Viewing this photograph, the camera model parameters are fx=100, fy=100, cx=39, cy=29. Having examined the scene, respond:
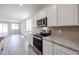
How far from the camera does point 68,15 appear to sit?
2467mm

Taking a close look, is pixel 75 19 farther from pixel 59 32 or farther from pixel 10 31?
pixel 10 31

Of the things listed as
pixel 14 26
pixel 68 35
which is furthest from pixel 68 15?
pixel 14 26

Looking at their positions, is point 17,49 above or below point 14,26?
below

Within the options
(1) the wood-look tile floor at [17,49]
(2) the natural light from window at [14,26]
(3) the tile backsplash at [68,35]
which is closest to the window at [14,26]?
(2) the natural light from window at [14,26]

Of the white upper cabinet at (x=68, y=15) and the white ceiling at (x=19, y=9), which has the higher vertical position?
the white ceiling at (x=19, y=9)

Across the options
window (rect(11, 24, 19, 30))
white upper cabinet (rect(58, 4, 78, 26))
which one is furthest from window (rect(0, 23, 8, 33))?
white upper cabinet (rect(58, 4, 78, 26))

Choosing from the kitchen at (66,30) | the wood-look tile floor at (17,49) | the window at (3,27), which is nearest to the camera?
the kitchen at (66,30)

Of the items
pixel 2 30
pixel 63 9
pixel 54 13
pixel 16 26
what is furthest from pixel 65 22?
pixel 16 26

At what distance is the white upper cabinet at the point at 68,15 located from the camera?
85.2 inches

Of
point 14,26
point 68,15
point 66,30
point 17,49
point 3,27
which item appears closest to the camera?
point 68,15

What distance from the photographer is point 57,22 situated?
3.14 m

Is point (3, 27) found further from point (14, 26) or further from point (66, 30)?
point (66, 30)

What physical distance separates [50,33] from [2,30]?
48.6 ft

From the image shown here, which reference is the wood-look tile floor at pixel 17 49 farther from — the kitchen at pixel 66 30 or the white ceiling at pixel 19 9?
the white ceiling at pixel 19 9
